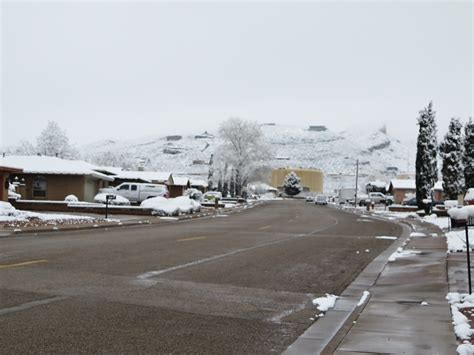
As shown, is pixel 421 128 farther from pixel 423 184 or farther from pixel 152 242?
pixel 152 242

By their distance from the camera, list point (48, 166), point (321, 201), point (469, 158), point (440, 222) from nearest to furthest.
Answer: point (440, 222)
point (469, 158)
point (48, 166)
point (321, 201)

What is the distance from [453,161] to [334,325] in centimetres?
4283

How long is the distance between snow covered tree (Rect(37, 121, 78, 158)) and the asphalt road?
85.6 meters

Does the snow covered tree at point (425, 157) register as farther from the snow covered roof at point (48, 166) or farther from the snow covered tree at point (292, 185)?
the snow covered tree at point (292, 185)

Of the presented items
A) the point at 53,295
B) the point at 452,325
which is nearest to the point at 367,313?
the point at 452,325

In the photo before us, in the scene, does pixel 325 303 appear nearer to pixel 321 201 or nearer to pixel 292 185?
pixel 321 201

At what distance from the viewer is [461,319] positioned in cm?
767

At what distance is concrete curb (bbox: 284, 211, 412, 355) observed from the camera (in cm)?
655

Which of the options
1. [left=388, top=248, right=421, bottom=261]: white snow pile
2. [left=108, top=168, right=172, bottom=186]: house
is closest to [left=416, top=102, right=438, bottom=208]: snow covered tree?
[left=108, top=168, right=172, bottom=186]: house

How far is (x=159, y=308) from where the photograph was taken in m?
8.17

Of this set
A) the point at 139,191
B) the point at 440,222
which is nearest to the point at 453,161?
the point at 440,222

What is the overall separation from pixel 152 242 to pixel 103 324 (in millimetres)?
11137

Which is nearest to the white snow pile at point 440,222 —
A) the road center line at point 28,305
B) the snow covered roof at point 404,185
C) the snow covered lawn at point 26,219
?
the snow covered lawn at point 26,219

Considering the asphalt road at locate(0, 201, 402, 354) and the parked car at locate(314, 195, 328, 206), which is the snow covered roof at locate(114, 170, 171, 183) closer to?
the parked car at locate(314, 195, 328, 206)
